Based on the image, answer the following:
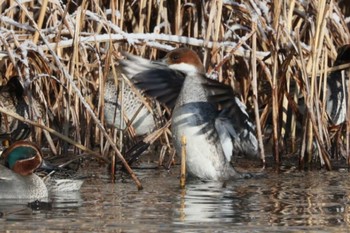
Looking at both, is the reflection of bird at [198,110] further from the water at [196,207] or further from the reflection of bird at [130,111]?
the reflection of bird at [130,111]

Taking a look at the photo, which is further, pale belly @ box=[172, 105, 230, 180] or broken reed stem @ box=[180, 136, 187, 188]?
pale belly @ box=[172, 105, 230, 180]

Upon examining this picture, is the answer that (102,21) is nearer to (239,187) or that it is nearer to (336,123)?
(239,187)

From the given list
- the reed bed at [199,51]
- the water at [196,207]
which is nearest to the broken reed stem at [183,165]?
the water at [196,207]

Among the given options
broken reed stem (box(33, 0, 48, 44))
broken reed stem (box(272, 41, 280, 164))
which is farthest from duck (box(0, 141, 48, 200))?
broken reed stem (box(272, 41, 280, 164))

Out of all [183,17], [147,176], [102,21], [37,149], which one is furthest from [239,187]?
[183,17]

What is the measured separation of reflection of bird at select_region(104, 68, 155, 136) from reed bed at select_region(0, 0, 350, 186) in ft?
1.24

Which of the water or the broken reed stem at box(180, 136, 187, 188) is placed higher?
the broken reed stem at box(180, 136, 187, 188)

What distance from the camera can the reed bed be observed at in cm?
856

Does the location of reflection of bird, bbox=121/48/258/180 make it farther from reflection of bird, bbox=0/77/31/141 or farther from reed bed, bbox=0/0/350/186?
reflection of bird, bbox=0/77/31/141

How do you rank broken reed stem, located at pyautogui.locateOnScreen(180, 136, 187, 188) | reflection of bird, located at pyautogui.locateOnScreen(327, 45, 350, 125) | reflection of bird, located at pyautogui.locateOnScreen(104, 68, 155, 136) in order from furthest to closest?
1. reflection of bird, located at pyautogui.locateOnScreen(327, 45, 350, 125)
2. reflection of bird, located at pyautogui.locateOnScreen(104, 68, 155, 136)
3. broken reed stem, located at pyautogui.locateOnScreen(180, 136, 187, 188)

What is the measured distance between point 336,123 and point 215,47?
1902 mm

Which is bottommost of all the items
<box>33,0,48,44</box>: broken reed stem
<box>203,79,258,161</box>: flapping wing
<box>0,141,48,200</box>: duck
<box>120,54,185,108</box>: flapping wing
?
<box>0,141,48,200</box>: duck

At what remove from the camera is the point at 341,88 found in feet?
34.5

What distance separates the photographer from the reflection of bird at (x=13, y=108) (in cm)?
958
